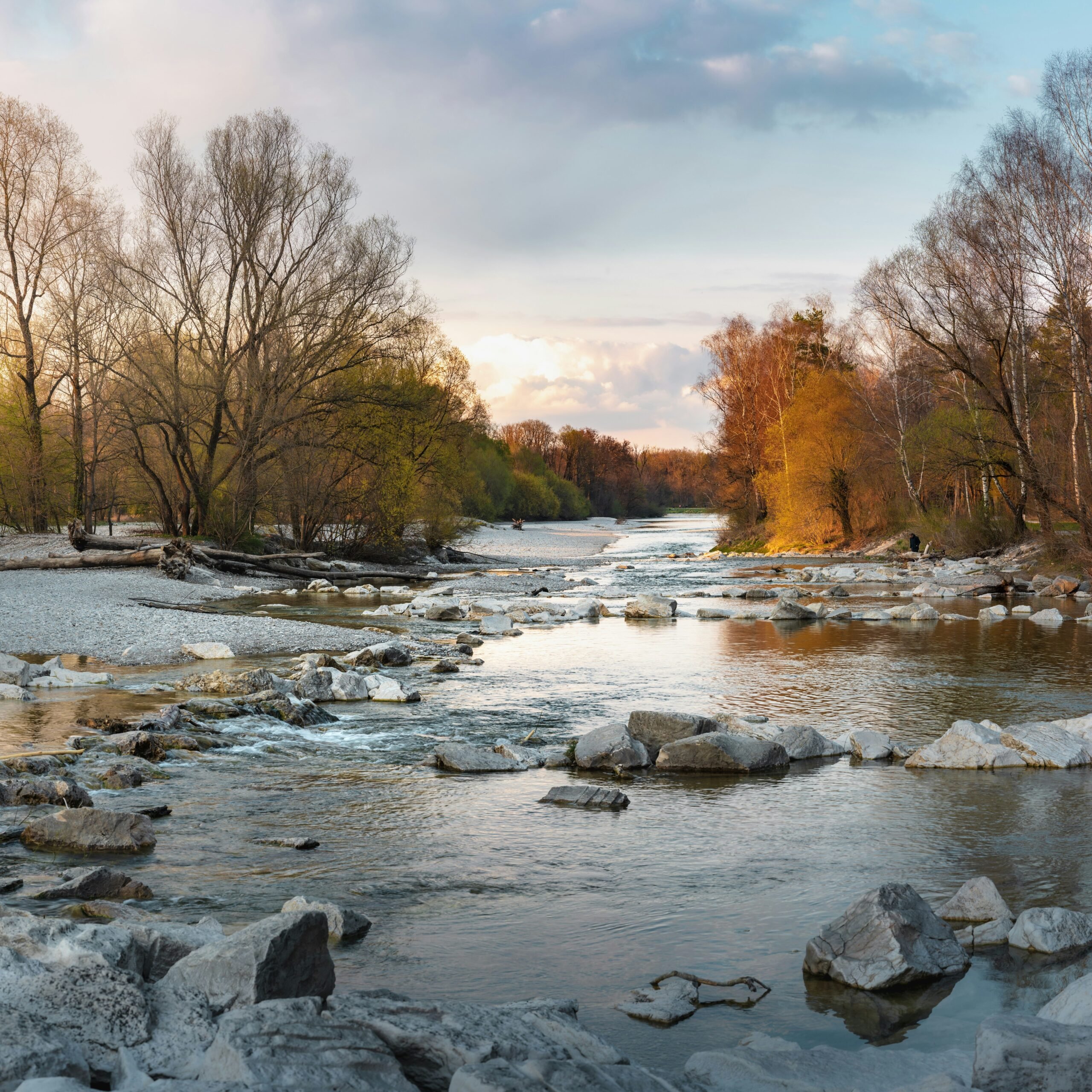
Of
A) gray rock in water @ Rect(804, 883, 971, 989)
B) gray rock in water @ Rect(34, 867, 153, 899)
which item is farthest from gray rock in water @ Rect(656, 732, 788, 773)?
gray rock in water @ Rect(34, 867, 153, 899)

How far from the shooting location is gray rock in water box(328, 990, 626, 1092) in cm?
327

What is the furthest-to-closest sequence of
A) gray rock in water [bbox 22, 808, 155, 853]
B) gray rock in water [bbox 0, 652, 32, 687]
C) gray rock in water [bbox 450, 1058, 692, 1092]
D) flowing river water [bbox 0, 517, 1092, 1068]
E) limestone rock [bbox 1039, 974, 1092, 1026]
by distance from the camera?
gray rock in water [bbox 0, 652, 32, 687]
gray rock in water [bbox 22, 808, 155, 853]
flowing river water [bbox 0, 517, 1092, 1068]
limestone rock [bbox 1039, 974, 1092, 1026]
gray rock in water [bbox 450, 1058, 692, 1092]

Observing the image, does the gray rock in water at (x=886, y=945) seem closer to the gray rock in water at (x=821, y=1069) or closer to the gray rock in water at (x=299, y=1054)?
the gray rock in water at (x=821, y=1069)

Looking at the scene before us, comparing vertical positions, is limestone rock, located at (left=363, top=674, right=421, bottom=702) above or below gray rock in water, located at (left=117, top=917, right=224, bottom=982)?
below

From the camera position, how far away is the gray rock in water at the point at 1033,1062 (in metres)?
3.16

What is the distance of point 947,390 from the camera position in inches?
1436

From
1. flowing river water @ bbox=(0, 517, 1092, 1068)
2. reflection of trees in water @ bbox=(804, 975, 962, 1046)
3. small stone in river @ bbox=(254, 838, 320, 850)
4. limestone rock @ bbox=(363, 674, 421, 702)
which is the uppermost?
limestone rock @ bbox=(363, 674, 421, 702)

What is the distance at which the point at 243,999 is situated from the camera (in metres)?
3.62

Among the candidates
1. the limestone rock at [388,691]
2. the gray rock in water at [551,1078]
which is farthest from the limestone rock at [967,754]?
the gray rock in water at [551,1078]

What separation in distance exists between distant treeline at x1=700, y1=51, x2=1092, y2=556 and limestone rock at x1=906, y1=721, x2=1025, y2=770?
19545 millimetres

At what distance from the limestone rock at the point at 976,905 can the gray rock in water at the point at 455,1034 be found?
2.43 m

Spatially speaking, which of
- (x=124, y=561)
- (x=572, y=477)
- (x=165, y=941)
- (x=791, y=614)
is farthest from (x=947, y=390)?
(x=572, y=477)

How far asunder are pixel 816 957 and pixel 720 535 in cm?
5035

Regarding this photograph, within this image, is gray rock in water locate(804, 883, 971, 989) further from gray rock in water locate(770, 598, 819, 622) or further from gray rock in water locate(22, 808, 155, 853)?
gray rock in water locate(770, 598, 819, 622)
